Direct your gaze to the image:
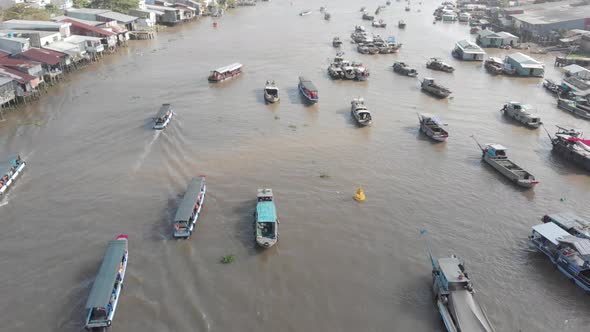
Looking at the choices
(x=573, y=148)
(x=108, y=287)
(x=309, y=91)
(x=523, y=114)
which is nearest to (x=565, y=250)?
(x=573, y=148)

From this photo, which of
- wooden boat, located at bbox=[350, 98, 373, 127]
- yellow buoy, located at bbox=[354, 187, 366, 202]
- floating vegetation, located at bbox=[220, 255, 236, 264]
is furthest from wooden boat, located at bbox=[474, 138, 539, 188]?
floating vegetation, located at bbox=[220, 255, 236, 264]

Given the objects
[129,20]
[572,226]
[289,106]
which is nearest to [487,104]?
[289,106]

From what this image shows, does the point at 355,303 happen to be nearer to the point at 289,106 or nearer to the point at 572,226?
the point at 572,226

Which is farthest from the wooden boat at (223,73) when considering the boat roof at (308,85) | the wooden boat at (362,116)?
the wooden boat at (362,116)

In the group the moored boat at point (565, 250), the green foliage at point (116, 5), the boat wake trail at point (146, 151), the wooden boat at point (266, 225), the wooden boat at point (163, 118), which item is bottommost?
the moored boat at point (565, 250)

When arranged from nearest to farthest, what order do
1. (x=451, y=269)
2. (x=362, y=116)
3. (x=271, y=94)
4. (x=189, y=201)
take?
(x=451, y=269)
(x=189, y=201)
(x=362, y=116)
(x=271, y=94)

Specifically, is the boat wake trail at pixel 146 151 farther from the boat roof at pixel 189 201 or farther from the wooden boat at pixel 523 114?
the wooden boat at pixel 523 114

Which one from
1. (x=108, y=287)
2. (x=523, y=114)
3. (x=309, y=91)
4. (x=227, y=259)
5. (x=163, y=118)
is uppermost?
(x=309, y=91)

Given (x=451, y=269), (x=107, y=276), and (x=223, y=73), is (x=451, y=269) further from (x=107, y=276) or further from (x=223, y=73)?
(x=223, y=73)
